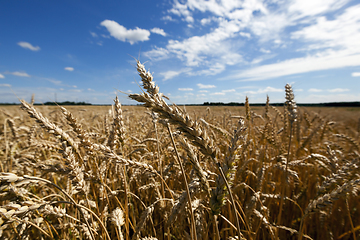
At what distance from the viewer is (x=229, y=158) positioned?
883 mm

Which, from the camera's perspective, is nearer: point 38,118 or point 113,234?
point 38,118

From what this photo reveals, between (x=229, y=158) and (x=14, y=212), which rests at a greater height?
(x=229, y=158)

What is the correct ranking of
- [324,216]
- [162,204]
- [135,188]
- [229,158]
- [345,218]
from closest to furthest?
[229,158] → [162,204] → [324,216] → [345,218] → [135,188]

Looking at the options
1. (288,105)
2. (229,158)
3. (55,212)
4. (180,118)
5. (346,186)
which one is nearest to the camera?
(180,118)

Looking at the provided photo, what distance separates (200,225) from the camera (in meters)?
1.33

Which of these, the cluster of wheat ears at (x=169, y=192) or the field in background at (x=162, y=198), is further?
the field in background at (x=162, y=198)

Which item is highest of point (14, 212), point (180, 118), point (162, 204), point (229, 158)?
point (180, 118)

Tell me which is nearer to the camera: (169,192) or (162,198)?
(162,198)

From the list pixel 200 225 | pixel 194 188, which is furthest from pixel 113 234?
pixel 194 188

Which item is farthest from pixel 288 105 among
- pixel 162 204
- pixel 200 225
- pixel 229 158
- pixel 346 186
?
pixel 162 204

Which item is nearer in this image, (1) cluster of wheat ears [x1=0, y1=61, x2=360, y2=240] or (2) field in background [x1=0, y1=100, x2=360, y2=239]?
(1) cluster of wheat ears [x1=0, y1=61, x2=360, y2=240]

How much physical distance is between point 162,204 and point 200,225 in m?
0.53

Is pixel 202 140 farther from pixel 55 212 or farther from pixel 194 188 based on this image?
pixel 55 212

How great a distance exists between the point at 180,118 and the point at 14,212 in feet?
3.69
